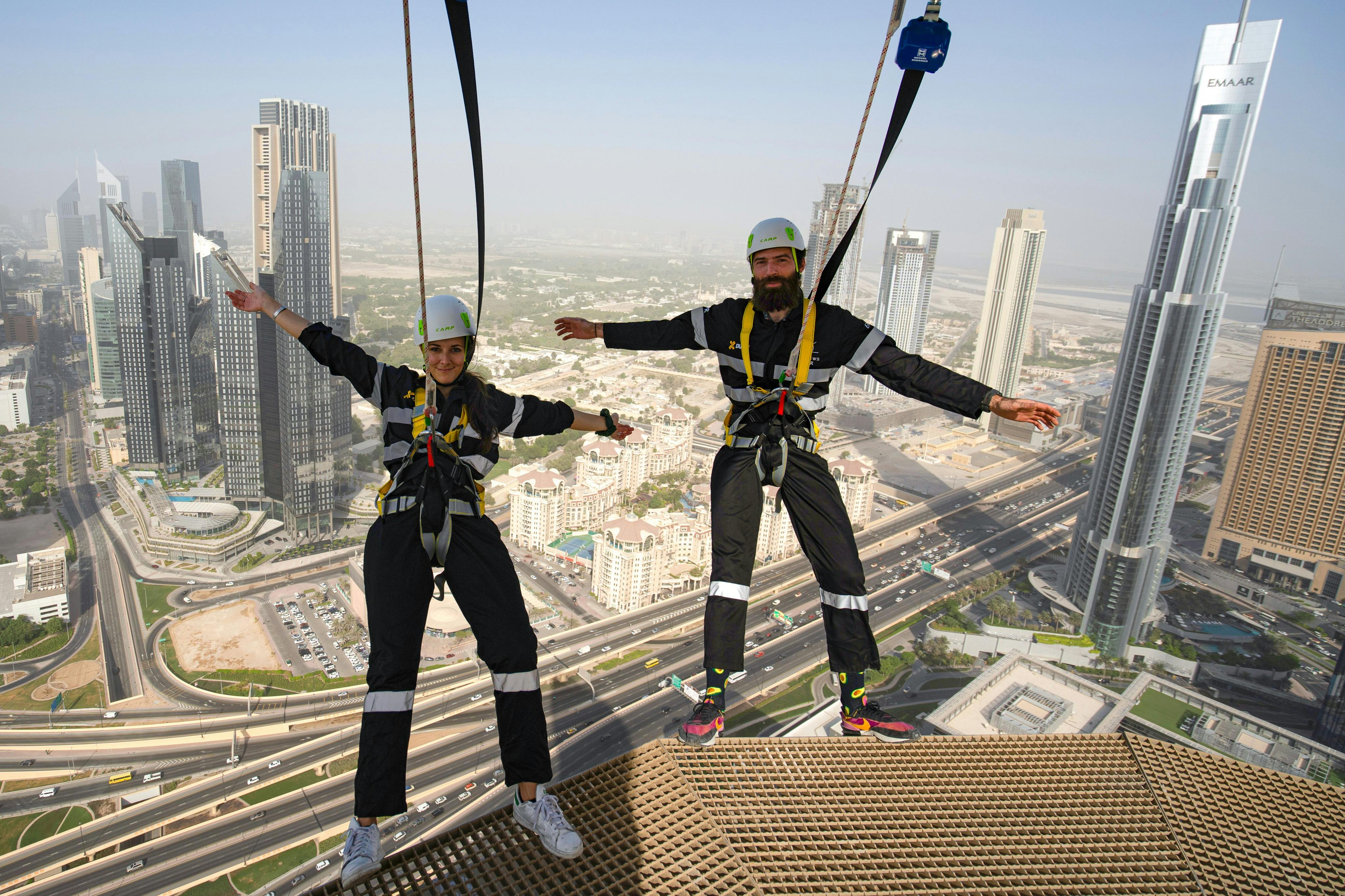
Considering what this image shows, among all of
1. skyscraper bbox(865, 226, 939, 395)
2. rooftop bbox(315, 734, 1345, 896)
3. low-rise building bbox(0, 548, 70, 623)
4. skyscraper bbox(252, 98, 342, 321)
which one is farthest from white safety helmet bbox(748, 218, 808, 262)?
skyscraper bbox(865, 226, 939, 395)

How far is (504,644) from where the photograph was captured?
93.7 inches

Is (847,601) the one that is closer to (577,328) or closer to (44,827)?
(577,328)

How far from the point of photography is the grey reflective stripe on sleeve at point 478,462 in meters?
2.48

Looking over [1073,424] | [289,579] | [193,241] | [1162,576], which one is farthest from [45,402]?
[1073,424]

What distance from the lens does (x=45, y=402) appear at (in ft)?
109

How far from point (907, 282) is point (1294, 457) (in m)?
20.4

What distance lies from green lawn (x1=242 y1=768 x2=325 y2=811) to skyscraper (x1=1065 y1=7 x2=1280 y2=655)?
1823 cm

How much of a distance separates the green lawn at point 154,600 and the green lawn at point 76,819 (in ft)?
20.2

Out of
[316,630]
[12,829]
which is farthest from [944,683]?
[12,829]

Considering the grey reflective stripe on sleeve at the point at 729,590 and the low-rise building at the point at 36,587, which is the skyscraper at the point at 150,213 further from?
the grey reflective stripe on sleeve at the point at 729,590

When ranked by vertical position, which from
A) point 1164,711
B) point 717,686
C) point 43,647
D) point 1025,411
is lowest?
point 43,647

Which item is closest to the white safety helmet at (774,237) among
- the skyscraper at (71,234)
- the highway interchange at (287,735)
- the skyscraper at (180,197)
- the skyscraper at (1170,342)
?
the highway interchange at (287,735)

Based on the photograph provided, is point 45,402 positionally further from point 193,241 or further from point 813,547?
point 813,547

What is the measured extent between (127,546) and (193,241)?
1907 cm
